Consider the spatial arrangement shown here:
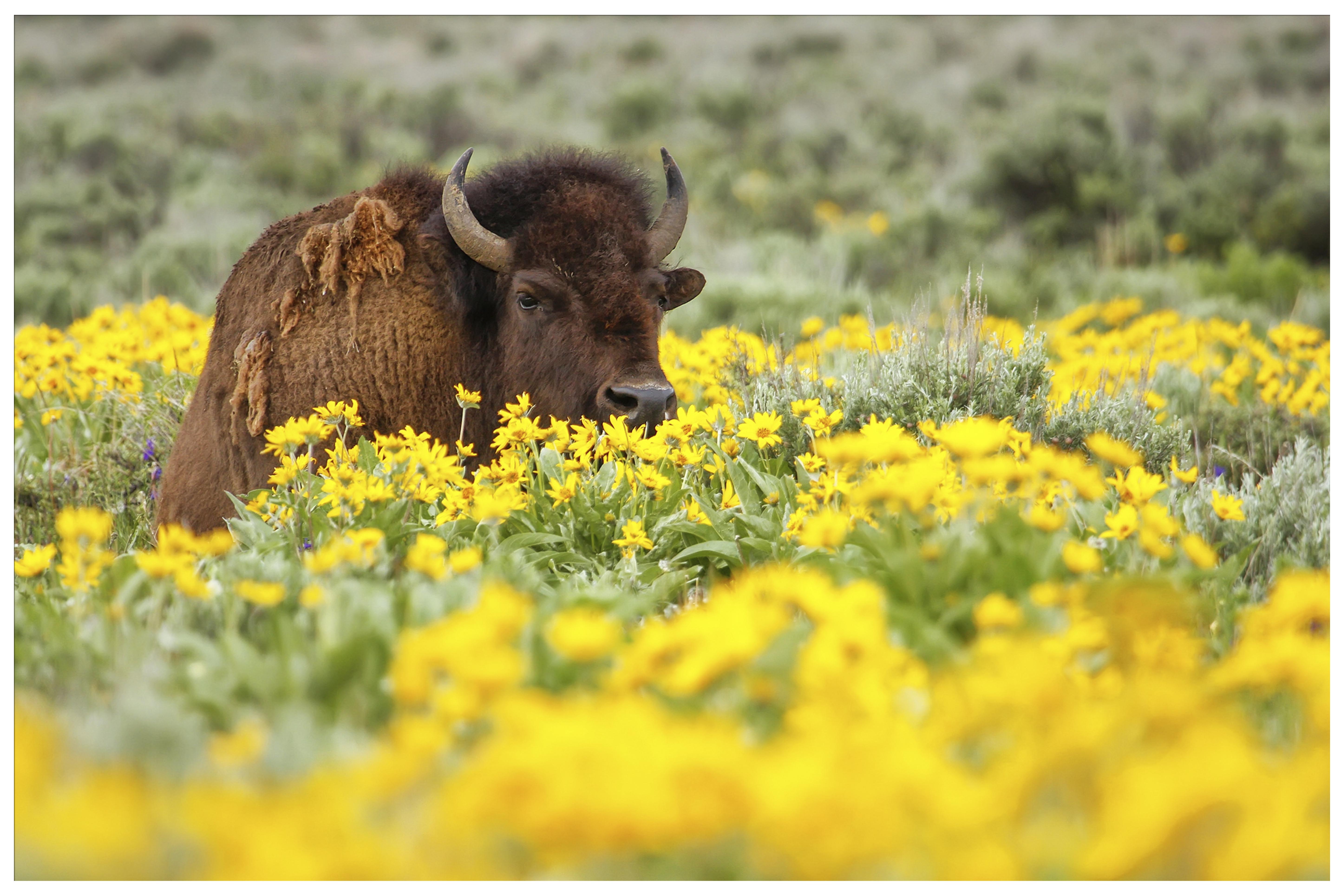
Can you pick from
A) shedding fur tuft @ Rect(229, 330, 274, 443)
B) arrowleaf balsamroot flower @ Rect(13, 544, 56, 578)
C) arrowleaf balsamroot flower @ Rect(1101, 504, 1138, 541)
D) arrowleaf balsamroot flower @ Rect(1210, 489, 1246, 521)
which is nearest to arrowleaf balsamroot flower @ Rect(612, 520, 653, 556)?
arrowleaf balsamroot flower @ Rect(1101, 504, 1138, 541)

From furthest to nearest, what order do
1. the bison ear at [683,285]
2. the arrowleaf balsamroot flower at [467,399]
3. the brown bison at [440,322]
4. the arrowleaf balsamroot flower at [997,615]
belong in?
the bison ear at [683,285]
the brown bison at [440,322]
the arrowleaf balsamroot flower at [467,399]
the arrowleaf balsamroot flower at [997,615]

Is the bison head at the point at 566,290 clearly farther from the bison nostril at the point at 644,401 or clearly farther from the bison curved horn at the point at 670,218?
the bison curved horn at the point at 670,218

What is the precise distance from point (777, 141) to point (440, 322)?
16.4m

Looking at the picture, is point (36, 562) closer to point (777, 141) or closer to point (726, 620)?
point (726, 620)

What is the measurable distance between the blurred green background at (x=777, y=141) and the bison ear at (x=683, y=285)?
6.13ft

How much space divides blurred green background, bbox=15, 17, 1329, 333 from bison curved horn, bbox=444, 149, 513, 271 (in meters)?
2.82

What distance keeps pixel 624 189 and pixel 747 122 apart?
17209mm

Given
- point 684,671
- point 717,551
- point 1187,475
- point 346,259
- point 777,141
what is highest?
point 777,141

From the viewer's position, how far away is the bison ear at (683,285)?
5.15m

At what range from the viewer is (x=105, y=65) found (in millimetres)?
23500

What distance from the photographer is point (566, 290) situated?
15.5 ft

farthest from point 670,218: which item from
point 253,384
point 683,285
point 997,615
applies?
point 997,615

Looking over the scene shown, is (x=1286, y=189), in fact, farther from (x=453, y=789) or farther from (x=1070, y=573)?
(x=453, y=789)

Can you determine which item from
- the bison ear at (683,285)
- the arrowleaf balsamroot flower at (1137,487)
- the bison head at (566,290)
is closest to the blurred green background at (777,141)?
the bison ear at (683,285)
